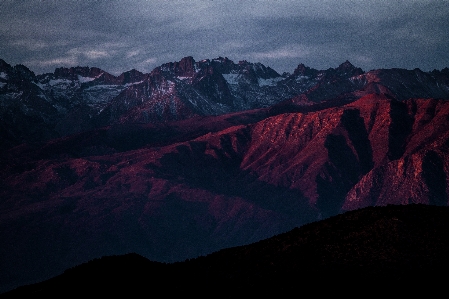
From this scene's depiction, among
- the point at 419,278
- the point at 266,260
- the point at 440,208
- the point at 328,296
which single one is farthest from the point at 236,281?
the point at 440,208

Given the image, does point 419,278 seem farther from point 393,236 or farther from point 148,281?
point 148,281

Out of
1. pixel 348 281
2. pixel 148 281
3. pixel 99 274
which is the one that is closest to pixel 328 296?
pixel 348 281

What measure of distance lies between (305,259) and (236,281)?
1044 cm

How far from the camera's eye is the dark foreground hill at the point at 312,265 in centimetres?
7875

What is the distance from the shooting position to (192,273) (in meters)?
89.3

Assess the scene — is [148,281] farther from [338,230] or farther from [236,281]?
[338,230]

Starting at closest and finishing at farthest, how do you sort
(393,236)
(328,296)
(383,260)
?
(328,296), (383,260), (393,236)

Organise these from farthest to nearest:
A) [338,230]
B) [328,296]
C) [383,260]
Answer: [338,230]
[383,260]
[328,296]

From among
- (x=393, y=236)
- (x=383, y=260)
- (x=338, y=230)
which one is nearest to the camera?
(x=383, y=260)

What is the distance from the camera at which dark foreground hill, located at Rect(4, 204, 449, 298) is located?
7875 cm

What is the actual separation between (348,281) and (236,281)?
49.6 ft

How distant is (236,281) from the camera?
8381 centimetres

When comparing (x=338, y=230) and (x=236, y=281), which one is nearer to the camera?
(x=236, y=281)

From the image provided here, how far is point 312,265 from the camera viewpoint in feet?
277
